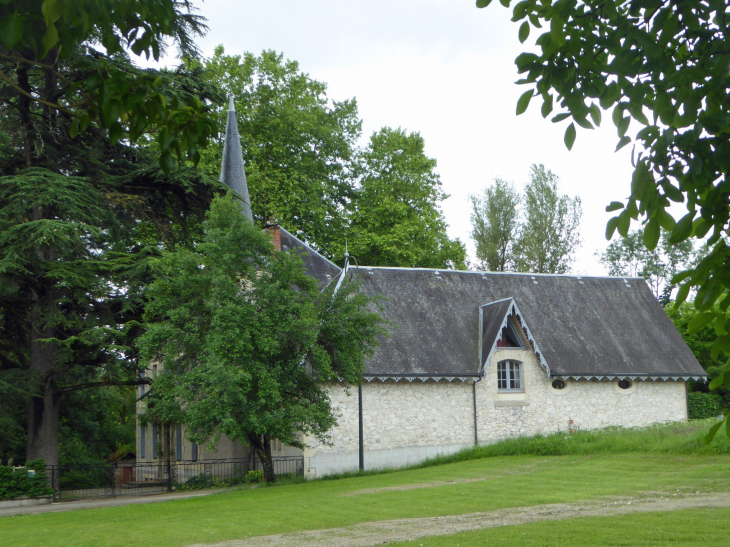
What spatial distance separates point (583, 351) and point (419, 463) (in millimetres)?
8091

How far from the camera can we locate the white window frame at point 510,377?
84.6 feet

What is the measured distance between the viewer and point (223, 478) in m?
23.3

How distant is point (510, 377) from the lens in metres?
26.0

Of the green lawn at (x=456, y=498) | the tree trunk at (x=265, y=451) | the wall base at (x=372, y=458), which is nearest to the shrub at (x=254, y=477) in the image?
the tree trunk at (x=265, y=451)

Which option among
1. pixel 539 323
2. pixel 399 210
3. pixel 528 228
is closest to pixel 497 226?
pixel 528 228

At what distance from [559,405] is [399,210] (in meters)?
13.0

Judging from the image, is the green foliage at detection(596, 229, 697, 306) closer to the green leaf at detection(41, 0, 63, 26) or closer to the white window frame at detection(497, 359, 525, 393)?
the white window frame at detection(497, 359, 525, 393)

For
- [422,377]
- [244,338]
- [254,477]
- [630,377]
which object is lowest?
[254,477]

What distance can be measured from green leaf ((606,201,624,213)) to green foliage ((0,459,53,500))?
1976cm

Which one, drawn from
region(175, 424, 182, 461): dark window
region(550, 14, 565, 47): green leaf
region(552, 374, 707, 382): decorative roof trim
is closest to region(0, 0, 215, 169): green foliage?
region(550, 14, 565, 47): green leaf

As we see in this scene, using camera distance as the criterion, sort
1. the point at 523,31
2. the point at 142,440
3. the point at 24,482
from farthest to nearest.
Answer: the point at 142,440 → the point at 24,482 → the point at 523,31

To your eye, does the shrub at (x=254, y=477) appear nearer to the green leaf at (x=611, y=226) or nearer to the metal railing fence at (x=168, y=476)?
the metal railing fence at (x=168, y=476)

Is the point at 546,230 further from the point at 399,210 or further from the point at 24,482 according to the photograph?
the point at 24,482

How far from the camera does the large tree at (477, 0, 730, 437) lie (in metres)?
3.54
